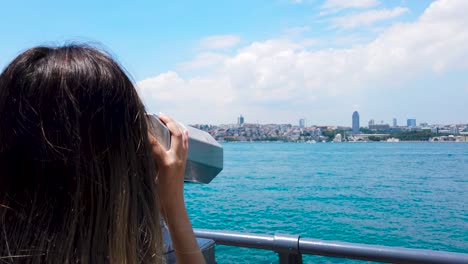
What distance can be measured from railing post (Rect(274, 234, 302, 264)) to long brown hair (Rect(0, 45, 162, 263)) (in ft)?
3.91

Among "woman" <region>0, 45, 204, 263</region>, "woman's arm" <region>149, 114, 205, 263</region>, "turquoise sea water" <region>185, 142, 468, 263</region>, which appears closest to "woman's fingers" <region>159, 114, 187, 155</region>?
"woman's arm" <region>149, 114, 205, 263</region>

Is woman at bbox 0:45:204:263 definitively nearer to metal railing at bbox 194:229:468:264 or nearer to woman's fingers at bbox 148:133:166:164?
woman's fingers at bbox 148:133:166:164

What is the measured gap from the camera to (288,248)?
1.89 m

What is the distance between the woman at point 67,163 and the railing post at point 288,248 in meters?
1.18

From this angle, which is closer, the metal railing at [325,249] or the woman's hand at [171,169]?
the woman's hand at [171,169]

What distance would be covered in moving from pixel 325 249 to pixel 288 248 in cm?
17

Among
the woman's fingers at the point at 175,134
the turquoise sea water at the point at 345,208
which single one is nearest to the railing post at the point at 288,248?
the woman's fingers at the point at 175,134

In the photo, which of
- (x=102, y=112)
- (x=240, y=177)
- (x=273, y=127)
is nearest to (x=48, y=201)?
(x=102, y=112)

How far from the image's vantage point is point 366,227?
792 inches

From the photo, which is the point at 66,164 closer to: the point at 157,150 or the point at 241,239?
the point at 157,150

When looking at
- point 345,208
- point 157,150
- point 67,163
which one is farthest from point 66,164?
point 345,208

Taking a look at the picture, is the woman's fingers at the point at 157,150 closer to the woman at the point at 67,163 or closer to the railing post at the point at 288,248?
the woman at the point at 67,163

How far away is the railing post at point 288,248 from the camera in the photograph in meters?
1.88

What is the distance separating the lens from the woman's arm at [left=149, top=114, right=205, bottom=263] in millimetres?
904
